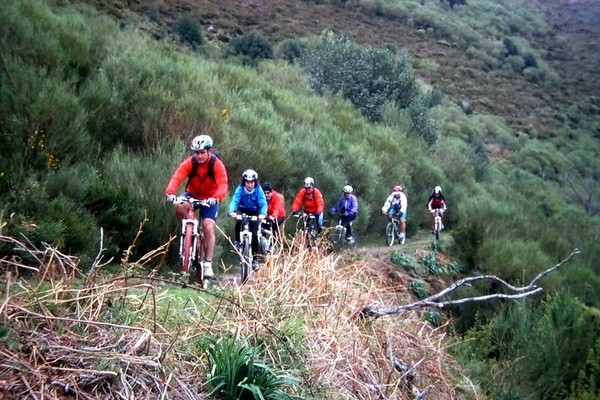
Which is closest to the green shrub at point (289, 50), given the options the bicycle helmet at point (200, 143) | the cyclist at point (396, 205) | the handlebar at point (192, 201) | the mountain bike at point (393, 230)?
the mountain bike at point (393, 230)

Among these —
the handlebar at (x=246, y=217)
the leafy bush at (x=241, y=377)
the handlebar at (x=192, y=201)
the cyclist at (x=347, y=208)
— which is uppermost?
the leafy bush at (x=241, y=377)

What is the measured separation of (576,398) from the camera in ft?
37.7

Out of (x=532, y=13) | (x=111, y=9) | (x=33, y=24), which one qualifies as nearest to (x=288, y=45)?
(x=111, y=9)

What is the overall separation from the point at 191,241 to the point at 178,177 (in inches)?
36.2

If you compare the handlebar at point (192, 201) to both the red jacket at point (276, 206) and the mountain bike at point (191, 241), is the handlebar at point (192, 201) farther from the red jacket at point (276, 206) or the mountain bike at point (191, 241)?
the red jacket at point (276, 206)

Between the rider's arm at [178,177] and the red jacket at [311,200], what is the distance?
573 cm

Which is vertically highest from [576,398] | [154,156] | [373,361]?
[373,361]

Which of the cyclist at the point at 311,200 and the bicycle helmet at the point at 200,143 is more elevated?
the bicycle helmet at the point at 200,143

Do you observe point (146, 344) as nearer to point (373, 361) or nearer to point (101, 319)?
point (101, 319)

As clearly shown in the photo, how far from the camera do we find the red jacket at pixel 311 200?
1544cm

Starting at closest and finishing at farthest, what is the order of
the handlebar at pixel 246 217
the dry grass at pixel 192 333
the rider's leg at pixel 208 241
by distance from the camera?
the dry grass at pixel 192 333 → the rider's leg at pixel 208 241 → the handlebar at pixel 246 217

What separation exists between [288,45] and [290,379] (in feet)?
145

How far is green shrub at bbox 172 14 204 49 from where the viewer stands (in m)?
41.1

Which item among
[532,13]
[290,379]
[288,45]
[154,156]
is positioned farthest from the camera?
[532,13]
